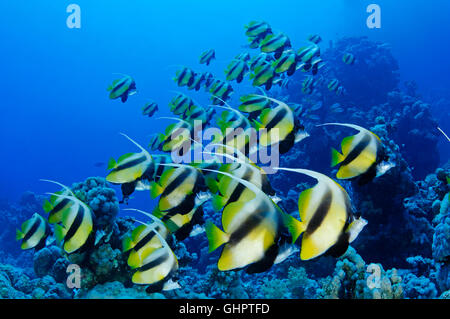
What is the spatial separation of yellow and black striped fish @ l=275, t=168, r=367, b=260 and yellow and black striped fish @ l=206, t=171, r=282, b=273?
99 mm

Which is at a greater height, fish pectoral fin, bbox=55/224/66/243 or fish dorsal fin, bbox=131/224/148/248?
fish pectoral fin, bbox=55/224/66/243

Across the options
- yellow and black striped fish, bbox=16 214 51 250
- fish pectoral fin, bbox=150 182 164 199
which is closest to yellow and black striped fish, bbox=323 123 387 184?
fish pectoral fin, bbox=150 182 164 199

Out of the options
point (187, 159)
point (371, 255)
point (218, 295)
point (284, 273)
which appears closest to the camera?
point (187, 159)

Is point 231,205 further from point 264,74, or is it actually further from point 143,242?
point 264,74

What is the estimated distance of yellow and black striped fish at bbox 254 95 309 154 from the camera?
2582 millimetres

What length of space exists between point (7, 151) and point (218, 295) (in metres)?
98.6

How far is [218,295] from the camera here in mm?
4387

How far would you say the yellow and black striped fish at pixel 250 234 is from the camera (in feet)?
4.74

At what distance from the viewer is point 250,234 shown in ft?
4.77

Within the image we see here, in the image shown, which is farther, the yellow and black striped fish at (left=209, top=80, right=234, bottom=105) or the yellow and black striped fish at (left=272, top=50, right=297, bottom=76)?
the yellow and black striped fish at (left=209, top=80, right=234, bottom=105)

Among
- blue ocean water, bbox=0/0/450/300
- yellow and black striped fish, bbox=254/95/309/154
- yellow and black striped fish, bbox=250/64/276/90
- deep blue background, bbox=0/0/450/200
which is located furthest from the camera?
deep blue background, bbox=0/0/450/200

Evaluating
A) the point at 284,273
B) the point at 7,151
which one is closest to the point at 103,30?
the point at 7,151

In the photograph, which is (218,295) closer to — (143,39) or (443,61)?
(443,61)

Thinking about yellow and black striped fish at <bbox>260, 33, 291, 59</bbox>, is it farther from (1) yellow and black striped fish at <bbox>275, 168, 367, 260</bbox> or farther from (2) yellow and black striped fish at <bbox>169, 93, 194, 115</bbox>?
(1) yellow and black striped fish at <bbox>275, 168, 367, 260</bbox>
